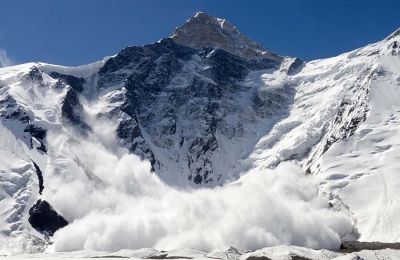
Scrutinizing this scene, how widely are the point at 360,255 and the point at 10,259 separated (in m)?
82.5

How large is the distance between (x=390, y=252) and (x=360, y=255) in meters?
11.8

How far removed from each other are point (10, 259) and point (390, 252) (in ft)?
297

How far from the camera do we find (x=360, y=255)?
162 metres

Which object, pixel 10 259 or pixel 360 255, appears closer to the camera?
pixel 360 255

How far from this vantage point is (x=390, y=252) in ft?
559

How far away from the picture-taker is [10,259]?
6816 inches

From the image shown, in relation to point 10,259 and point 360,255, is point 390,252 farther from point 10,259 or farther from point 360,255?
point 10,259

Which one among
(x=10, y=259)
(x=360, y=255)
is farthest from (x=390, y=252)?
(x=10, y=259)
